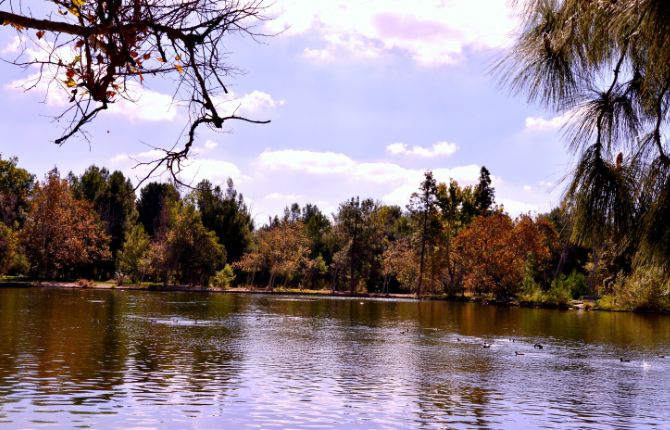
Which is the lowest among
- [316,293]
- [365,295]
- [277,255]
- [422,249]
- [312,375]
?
[312,375]

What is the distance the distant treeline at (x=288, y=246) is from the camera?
7338 centimetres

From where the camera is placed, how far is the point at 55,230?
75000mm

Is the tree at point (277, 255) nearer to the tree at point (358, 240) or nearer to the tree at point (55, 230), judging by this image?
the tree at point (358, 240)

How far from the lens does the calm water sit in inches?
607

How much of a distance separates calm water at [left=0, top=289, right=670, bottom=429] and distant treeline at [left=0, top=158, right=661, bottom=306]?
110ft

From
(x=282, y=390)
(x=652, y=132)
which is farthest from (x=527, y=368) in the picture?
(x=652, y=132)

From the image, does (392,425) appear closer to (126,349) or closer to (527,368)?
(527,368)

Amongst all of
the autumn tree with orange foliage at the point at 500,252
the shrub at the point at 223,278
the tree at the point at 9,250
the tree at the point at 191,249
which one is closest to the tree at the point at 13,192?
the tree at the point at 9,250

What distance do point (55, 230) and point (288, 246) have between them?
89.7 ft

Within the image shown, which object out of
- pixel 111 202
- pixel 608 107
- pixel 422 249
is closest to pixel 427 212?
pixel 422 249

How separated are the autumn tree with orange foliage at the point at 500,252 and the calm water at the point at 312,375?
31745mm

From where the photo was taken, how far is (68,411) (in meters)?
14.7

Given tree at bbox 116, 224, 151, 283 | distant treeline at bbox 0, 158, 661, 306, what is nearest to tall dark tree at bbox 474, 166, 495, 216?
distant treeline at bbox 0, 158, 661, 306

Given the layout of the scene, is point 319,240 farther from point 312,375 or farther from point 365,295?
point 312,375
